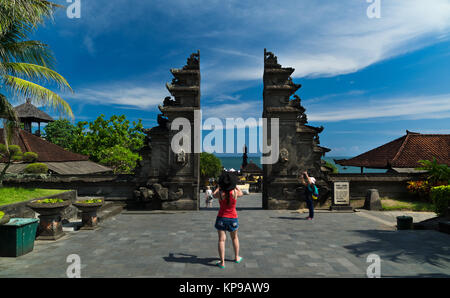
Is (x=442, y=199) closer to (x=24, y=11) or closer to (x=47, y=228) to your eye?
(x=47, y=228)

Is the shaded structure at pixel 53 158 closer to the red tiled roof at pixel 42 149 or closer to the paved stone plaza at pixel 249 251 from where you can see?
the red tiled roof at pixel 42 149

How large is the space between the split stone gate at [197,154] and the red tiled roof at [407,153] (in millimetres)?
5345

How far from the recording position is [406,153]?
1792 cm

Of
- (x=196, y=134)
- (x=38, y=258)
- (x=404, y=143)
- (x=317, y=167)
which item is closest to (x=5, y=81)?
(x=38, y=258)

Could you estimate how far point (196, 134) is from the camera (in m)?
13.8

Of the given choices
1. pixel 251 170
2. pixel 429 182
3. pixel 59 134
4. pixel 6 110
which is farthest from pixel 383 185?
pixel 59 134

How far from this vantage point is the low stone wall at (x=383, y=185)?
14555mm

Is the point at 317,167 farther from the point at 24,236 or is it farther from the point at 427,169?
the point at 24,236

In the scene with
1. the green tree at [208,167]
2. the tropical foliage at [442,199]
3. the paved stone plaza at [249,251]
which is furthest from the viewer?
the green tree at [208,167]

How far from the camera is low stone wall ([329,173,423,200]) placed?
14.6 meters

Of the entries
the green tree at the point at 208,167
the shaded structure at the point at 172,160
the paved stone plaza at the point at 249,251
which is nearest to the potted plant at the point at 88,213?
the paved stone plaza at the point at 249,251

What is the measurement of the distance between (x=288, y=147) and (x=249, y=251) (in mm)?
8216

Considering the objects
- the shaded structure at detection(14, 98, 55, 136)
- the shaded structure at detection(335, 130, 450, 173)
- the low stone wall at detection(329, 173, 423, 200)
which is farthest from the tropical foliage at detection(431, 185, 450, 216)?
the shaded structure at detection(14, 98, 55, 136)

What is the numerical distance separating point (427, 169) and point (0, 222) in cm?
1836
